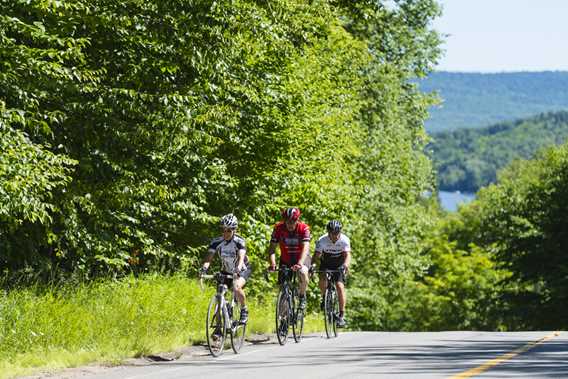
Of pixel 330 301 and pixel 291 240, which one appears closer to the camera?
pixel 291 240

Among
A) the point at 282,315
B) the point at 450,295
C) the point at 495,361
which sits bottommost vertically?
the point at 450,295

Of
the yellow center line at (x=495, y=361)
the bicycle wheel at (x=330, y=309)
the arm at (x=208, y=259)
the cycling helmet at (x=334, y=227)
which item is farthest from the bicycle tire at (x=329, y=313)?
the arm at (x=208, y=259)

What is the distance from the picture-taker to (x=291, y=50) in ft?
77.2

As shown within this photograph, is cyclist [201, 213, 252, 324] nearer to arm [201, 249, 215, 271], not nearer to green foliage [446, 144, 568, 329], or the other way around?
arm [201, 249, 215, 271]

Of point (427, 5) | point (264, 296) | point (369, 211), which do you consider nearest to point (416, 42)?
point (427, 5)

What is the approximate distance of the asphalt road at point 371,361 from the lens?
12.4m

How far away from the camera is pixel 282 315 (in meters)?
17.4

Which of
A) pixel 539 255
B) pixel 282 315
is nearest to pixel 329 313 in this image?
pixel 282 315

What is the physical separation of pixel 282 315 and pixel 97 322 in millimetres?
3070

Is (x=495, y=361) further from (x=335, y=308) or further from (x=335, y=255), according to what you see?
(x=335, y=308)

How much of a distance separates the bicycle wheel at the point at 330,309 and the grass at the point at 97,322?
1292 mm

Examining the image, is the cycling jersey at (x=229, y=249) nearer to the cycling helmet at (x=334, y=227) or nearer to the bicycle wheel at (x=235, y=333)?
the bicycle wheel at (x=235, y=333)

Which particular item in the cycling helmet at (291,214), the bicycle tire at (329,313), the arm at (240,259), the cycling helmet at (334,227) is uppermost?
the cycling helmet at (291,214)

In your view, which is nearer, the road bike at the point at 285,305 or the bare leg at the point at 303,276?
the road bike at the point at 285,305
